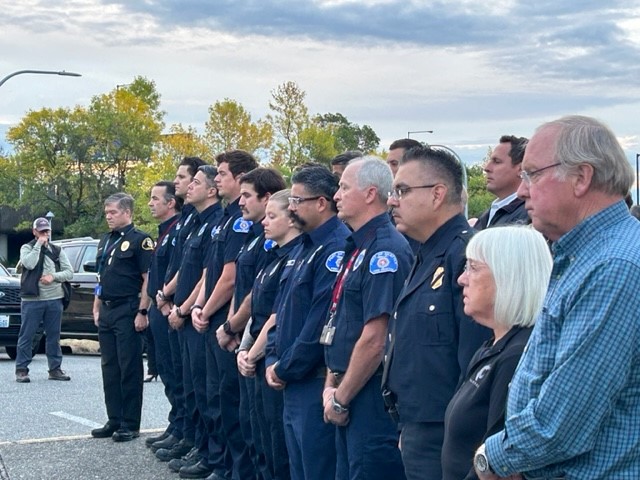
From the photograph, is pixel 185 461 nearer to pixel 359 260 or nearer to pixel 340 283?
pixel 340 283

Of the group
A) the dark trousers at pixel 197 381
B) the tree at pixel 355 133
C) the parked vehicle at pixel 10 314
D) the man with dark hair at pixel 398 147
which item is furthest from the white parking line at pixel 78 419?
the tree at pixel 355 133

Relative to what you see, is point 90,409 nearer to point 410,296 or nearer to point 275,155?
point 410,296

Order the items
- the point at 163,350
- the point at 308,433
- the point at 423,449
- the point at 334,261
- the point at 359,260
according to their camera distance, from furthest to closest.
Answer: the point at 163,350 → the point at 334,261 → the point at 308,433 → the point at 359,260 → the point at 423,449

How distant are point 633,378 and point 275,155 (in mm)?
42182

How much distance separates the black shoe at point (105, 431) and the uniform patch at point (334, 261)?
451cm

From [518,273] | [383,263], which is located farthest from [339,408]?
[518,273]

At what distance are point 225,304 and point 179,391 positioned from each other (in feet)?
5.07

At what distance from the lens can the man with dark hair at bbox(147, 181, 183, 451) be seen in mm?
8859

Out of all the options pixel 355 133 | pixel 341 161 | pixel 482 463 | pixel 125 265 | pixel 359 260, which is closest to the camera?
pixel 482 463

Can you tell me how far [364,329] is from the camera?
4.91 meters

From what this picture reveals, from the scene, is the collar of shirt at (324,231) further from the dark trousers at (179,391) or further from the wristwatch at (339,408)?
the dark trousers at (179,391)

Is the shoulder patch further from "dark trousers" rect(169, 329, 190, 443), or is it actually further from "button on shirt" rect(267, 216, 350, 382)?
"button on shirt" rect(267, 216, 350, 382)

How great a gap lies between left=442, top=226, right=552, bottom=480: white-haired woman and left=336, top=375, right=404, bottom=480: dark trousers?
1319mm

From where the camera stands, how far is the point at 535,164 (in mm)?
2844
